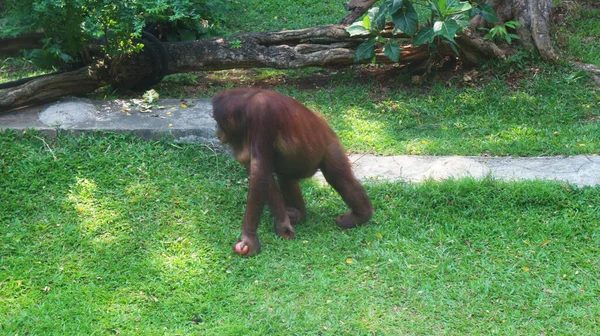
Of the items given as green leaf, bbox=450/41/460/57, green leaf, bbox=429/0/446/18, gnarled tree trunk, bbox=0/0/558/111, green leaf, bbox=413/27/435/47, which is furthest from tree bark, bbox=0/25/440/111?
green leaf, bbox=429/0/446/18

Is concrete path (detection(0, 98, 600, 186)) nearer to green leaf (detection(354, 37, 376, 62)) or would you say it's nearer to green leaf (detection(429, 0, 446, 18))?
green leaf (detection(354, 37, 376, 62))

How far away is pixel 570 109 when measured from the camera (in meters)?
5.72

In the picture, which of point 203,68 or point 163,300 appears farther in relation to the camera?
point 203,68

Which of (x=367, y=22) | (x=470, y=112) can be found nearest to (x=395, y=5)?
(x=367, y=22)

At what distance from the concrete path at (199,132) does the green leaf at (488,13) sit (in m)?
1.78

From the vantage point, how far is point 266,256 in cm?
394

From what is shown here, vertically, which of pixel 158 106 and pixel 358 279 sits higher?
pixel 158 106

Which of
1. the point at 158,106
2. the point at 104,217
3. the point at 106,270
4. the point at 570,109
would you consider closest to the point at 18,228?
the point at 104,217

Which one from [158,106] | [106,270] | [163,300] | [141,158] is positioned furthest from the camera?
[158,106]

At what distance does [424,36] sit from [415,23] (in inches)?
6.3

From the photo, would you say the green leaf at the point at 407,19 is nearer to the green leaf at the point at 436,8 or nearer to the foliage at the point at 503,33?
the green leaf at the point at 436,8

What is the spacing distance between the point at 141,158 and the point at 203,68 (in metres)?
1.83

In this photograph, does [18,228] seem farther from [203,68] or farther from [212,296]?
[203,68]

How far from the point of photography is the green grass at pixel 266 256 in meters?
3.34
